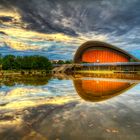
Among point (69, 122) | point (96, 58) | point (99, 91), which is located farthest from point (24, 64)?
point (69, 122)

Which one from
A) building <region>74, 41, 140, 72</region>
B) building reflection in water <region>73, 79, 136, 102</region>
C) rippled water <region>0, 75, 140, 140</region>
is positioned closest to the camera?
rippled water <region>0, 75, 140, 140</region>

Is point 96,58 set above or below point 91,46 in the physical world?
below

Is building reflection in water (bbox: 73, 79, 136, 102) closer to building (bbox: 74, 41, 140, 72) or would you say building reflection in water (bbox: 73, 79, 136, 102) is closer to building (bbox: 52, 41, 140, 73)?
building (bbox: 52, 41, 140, 73)

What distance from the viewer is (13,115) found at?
940 centimetres

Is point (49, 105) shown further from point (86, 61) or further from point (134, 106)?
point (86, 61)

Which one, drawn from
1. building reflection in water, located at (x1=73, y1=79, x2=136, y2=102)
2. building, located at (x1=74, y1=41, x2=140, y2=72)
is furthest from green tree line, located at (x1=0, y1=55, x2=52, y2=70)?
building reflection in water, located at (x1=73, y1=79, x2=136, y2=102)

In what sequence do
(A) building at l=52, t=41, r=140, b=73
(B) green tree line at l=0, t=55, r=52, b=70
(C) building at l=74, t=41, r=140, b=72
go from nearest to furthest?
(B) green tree line at l=0, t=55, r=52, b=70
(A) building at l=52, t=41, r=140, b=73
(C) building at l=74, t=41, r=140, b=72

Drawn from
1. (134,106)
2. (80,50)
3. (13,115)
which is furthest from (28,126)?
(80,50)

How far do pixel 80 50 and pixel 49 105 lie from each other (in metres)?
79.1

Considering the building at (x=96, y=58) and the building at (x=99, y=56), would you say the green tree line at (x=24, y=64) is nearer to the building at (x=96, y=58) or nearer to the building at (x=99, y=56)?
the building at (x=96, y=58)

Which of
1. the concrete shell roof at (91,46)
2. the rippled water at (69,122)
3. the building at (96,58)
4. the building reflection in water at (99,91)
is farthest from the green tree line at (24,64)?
the rippled water at (69,122)

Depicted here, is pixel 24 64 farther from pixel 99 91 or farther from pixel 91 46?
pixel 99 91

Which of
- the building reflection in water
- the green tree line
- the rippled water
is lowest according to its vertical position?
the rippled water

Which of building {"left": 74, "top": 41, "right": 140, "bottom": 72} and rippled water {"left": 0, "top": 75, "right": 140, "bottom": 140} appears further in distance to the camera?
building {"left": 74, "top": 41, "right": 140, "bottom": 72}
